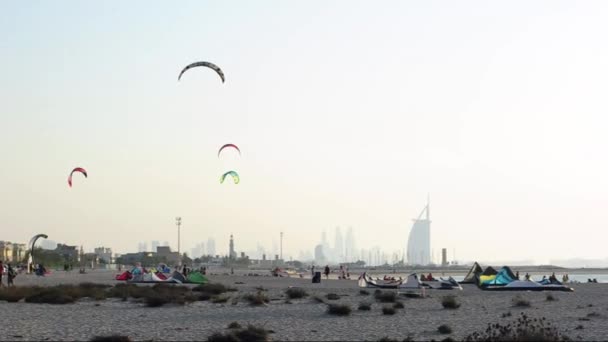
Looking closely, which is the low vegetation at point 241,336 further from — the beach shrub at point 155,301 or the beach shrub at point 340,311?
the beach shrub at point 155,301

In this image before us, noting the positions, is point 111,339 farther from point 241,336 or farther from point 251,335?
point 251,335

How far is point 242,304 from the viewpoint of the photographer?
93.7ft

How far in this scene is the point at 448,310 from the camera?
2745 cm

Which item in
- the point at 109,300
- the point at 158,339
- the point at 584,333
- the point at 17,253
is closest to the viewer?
the point at 158,339

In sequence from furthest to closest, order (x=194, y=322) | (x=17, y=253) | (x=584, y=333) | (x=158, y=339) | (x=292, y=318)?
(x=17, y=253), (x=292, y=318), (x=194, y=322), (x=584, y=333), (x=158, y=339)

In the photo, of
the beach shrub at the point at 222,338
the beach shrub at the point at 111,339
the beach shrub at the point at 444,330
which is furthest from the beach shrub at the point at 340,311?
the beach shrub at the point at 111,339

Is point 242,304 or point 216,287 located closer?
point 242,304

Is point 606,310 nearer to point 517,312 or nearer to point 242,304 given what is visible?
point 517,312

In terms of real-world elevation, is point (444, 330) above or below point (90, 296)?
below

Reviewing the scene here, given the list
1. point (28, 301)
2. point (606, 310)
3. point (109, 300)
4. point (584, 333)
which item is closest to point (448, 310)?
point (606, 310)

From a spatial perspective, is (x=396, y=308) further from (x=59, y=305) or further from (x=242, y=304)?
(x=59, y=305)

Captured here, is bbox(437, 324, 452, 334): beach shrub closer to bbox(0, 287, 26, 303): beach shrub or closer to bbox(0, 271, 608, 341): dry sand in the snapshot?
bbox(0, 271, 608, 341): dry sand

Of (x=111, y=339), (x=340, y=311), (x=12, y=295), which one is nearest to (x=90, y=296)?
(x=12, y=295)

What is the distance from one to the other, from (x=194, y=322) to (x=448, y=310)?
9.54 m
